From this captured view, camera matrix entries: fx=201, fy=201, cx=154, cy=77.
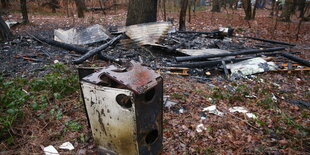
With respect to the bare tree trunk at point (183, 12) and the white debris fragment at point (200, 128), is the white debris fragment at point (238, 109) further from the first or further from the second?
the bare tree trunk at point (183, 12)

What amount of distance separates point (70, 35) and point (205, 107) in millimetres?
5392

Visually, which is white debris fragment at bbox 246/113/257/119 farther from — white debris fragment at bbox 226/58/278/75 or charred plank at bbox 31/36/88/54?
charred plank at bbox 31/36/88/54

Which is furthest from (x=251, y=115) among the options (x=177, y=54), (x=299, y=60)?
(x=299, y=60)

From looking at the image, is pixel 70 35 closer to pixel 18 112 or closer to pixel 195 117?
pixel 18 112

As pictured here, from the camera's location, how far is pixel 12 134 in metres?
2.49

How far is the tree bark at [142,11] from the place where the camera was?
6899 millimetres

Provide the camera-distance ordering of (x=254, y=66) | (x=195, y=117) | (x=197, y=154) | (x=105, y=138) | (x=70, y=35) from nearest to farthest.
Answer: (x=105, y=138) < (x=197, y=154) < (x=195, y=117) < (x=254, y=66) < (x=70, y=35)

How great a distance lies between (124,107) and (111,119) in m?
0.22

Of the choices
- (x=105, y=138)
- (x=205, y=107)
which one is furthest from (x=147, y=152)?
(x=205, y=107)

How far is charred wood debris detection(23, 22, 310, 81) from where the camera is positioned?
194 inches

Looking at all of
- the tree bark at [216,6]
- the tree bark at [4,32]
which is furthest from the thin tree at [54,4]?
the tree bark at [216,6]

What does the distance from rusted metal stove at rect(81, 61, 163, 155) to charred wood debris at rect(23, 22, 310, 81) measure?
2.28 m

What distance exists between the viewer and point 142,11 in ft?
22.8

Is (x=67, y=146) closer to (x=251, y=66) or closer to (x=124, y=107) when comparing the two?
(x=124, y=107)
